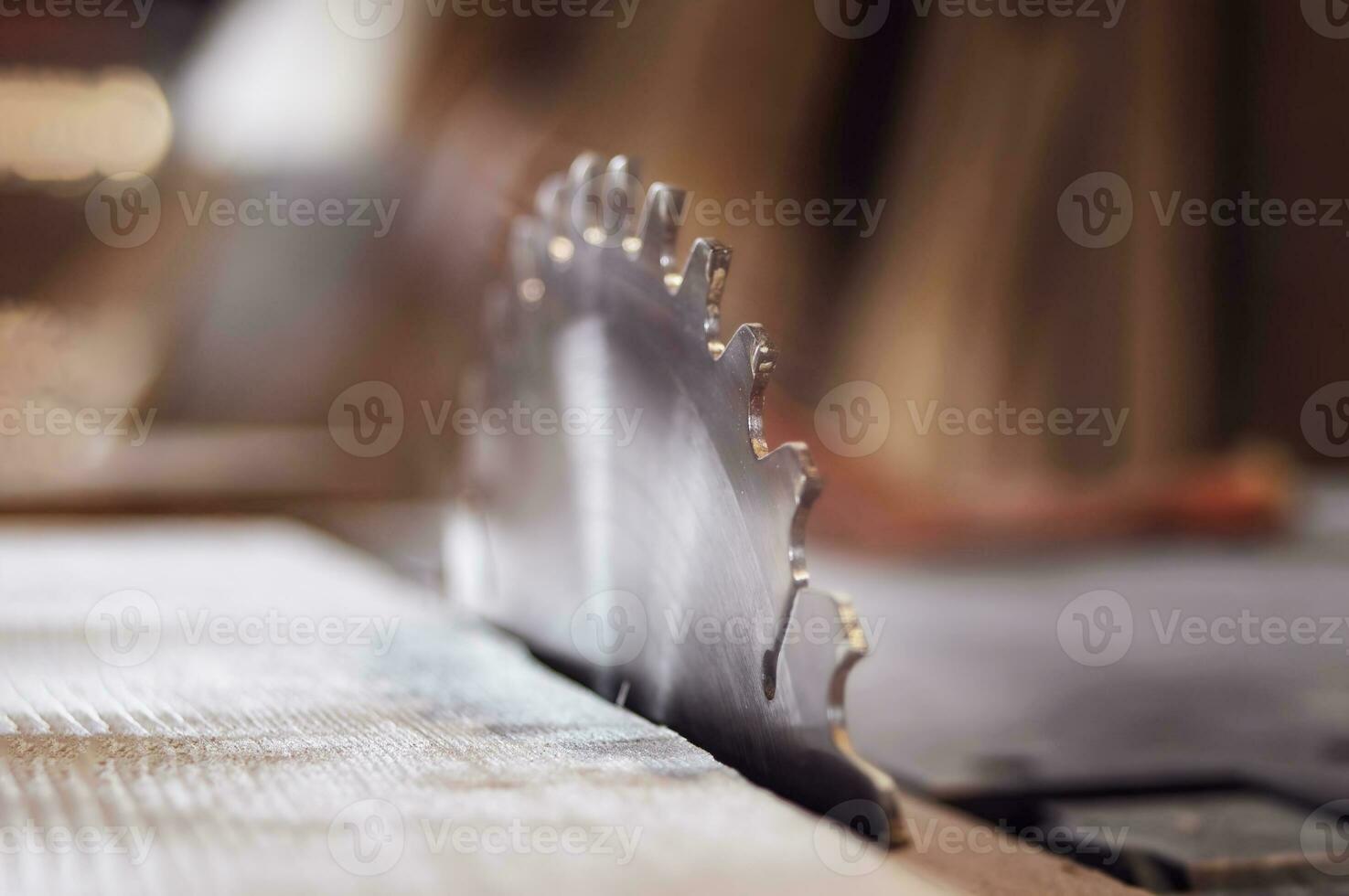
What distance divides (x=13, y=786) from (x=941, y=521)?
238 cm

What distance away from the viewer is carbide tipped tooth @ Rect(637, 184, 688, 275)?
70 cm

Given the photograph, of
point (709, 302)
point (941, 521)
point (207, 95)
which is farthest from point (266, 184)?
point (709, 302)

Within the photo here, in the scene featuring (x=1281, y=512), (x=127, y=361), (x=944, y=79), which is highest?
(x=944, y=79)

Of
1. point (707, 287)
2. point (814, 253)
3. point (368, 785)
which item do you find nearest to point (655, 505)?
point (707, 287)

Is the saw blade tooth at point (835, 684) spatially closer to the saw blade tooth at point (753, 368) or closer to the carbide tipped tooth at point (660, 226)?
the saw blade tooth at point (753, 368)

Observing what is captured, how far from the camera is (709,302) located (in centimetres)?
65

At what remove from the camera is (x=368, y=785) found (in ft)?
1.76

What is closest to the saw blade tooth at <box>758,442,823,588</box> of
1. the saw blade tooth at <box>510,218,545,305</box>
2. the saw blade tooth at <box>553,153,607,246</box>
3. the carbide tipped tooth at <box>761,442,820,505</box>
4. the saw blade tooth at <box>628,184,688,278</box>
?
the carbide tipped tooth at <box>761,442,820,505</box>

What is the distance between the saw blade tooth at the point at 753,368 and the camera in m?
0.58

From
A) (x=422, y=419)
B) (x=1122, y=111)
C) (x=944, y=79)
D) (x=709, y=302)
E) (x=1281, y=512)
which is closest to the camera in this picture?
(x=709, y=302)

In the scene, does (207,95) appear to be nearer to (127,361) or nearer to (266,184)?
(266,184)

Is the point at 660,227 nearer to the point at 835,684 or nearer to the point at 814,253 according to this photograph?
the point at 835,684

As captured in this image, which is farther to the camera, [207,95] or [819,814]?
[207,95]

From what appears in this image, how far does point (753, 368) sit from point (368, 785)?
9.6 inches
